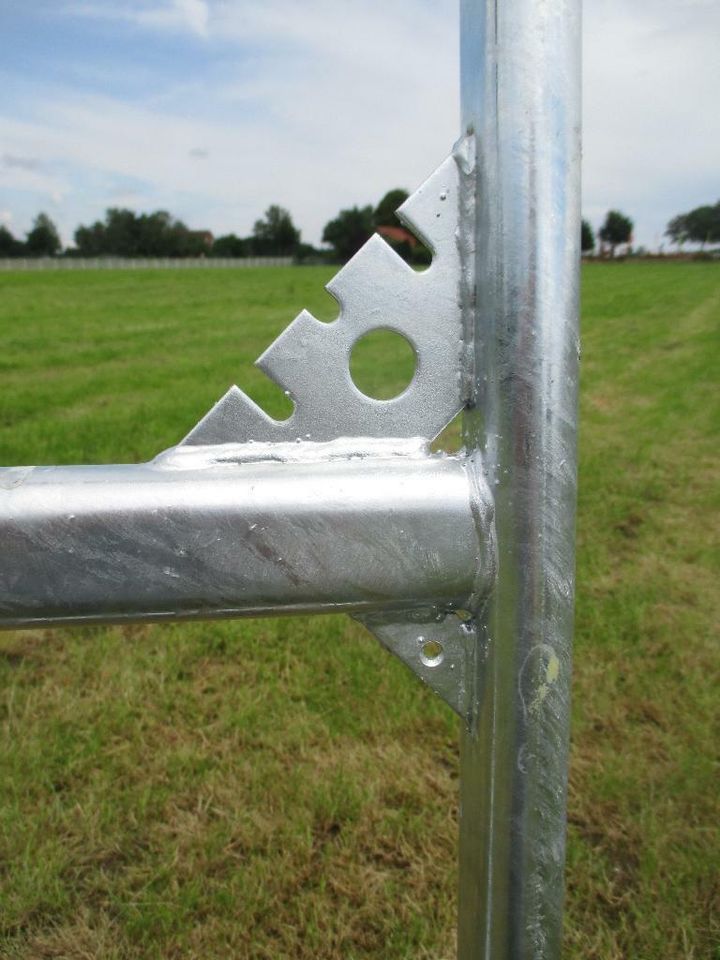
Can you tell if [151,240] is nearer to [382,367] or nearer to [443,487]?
[382,367]

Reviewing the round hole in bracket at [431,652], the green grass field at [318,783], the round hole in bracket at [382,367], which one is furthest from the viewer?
the round hole in bracket at [382,367]

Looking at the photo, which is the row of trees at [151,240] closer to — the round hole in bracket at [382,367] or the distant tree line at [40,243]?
the distant tree line at [40,243]

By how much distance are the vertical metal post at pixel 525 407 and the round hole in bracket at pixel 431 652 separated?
47 mm

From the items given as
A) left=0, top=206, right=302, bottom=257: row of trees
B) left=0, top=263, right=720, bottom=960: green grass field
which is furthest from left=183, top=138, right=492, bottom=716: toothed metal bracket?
left=0, top=206, right=302, bottom=257: row of trees

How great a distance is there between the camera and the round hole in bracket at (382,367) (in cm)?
525

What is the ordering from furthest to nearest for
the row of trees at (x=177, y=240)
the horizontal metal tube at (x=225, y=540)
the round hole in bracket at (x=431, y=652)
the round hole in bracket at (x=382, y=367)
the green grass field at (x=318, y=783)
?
1. the row of trees at (x=177, y=240)
2. the round hole in bracket at (x=382, y=367)
3. the green grass field at (x=318, y=783)
4. the round hole in bracket at (x=431, y=652)
5. the horizontal metal tube at (x=225, y=540)

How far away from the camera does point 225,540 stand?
0.54 metres

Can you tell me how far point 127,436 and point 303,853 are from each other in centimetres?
313

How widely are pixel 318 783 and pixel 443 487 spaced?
1.51m

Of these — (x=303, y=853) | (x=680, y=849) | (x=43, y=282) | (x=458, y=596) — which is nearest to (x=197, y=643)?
(x=303, y=853)

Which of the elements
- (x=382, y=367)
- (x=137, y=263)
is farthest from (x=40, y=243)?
(x=382, y=367)

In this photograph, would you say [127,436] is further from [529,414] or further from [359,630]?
[529,414]


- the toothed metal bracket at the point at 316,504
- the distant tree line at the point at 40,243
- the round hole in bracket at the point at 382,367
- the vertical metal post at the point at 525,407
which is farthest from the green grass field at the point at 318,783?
the distant tree line at the point at 40,243

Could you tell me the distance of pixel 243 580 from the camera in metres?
0.54
